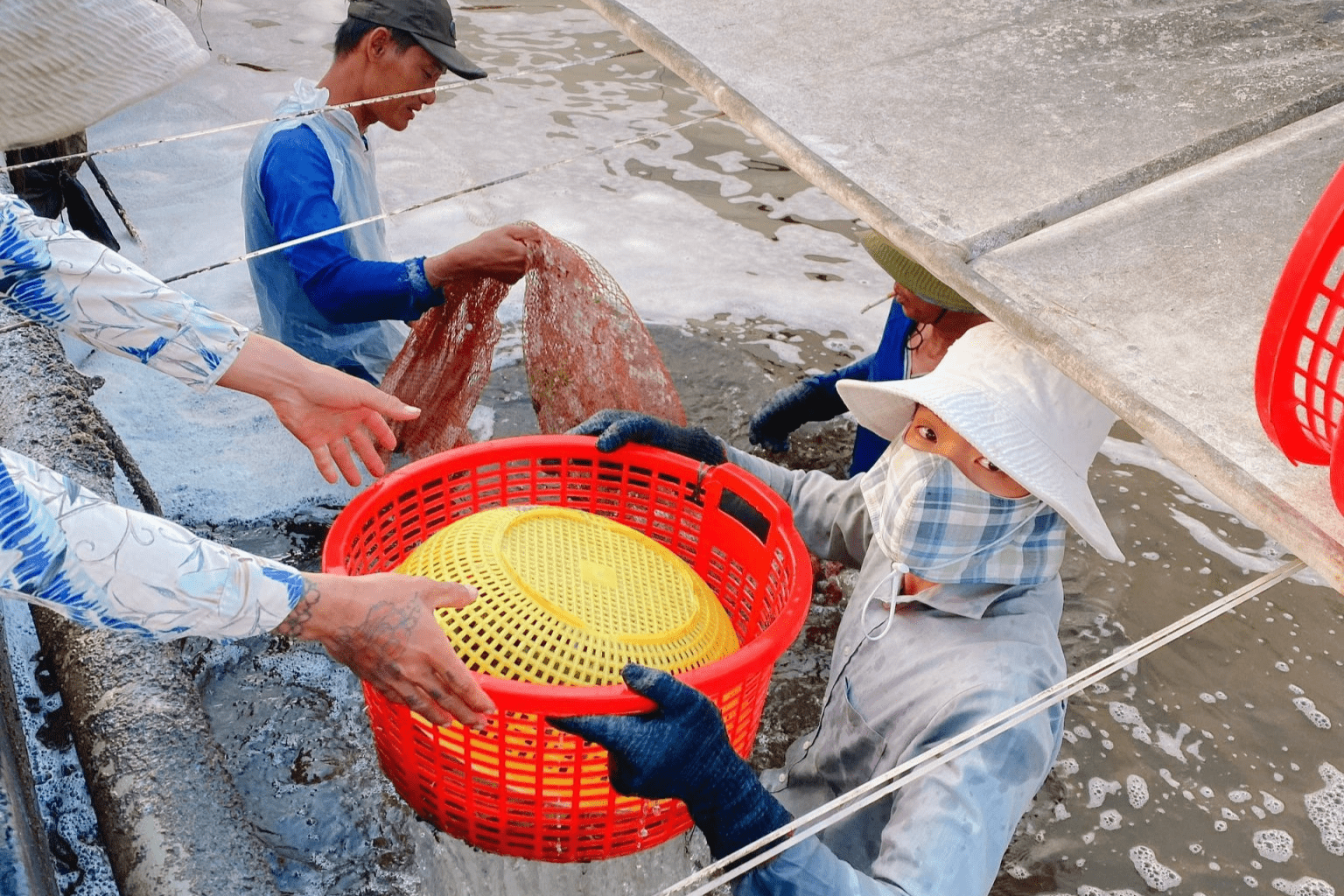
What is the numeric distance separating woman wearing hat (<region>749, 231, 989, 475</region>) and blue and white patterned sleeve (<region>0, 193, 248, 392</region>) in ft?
5.08

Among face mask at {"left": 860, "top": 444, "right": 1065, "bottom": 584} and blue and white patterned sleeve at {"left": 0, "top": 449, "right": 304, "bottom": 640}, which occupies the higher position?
blue and white patterned sleeve at {"left": 0, "top": 449, "right": 304, "bottom": 640}

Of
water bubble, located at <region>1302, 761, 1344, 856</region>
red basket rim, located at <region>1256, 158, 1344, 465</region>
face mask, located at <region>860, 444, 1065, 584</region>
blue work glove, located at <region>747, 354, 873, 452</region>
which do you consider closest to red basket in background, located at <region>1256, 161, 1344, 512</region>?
red basket rim, located at <region>1256, 158, 1344, 465</region>

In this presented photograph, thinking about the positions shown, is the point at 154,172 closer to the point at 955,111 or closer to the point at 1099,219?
the point at 955,111

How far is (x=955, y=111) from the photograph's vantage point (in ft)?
6.89

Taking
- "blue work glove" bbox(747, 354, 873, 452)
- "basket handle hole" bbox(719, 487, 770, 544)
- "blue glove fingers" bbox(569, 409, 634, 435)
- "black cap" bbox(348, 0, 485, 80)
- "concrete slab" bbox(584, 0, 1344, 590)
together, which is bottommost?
"blue work glove" bbox(747, 354, 873, 452)

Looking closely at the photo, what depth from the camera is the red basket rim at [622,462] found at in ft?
5.41

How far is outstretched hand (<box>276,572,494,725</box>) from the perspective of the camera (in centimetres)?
164

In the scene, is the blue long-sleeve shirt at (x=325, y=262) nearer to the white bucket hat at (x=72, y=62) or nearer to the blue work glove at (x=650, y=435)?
→ the blue work glove at (x=650, y=435)

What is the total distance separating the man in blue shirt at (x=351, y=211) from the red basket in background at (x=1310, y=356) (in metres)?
2.13

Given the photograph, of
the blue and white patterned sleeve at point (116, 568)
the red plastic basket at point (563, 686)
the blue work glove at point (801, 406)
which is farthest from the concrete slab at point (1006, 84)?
the blue work glove at point (801, 406)

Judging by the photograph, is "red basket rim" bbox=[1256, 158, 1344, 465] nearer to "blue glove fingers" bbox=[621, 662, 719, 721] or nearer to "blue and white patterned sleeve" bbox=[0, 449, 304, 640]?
"blue glove fingers" bbox=[621, 662, 719, 721]

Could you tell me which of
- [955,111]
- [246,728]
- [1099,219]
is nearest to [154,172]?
[246,728]

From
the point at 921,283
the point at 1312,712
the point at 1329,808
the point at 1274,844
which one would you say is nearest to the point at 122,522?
the point at 921,283

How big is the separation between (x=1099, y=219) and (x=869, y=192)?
39 cm
